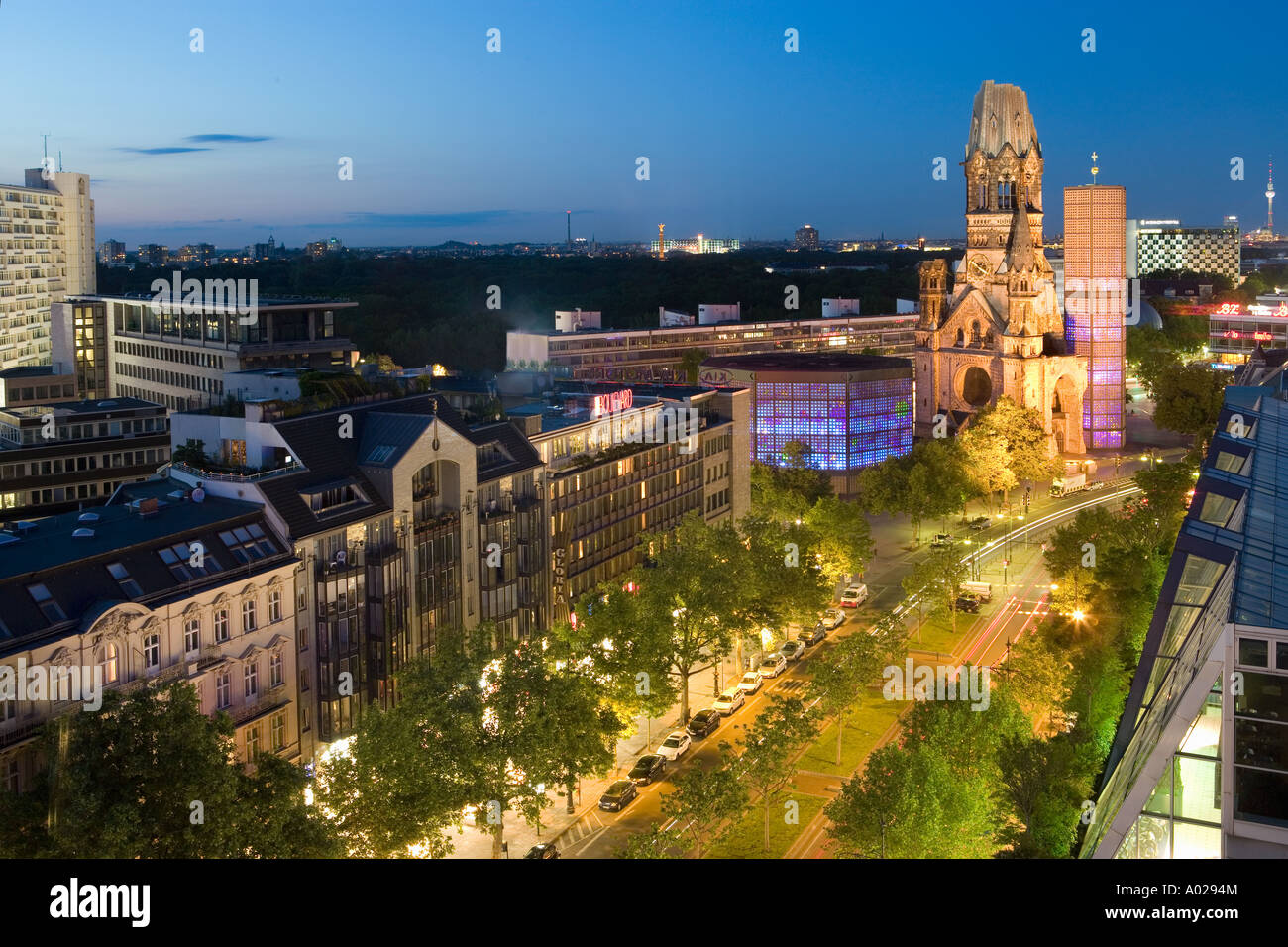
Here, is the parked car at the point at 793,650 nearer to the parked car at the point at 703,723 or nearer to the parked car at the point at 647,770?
the parked car at the point at 703,723

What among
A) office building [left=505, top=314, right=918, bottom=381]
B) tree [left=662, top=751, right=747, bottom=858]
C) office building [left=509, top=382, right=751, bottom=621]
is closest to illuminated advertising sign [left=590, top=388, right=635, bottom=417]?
office building [left=509, top=382, right=751, bottom=621]

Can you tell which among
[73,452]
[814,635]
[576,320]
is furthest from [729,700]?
[576,320]

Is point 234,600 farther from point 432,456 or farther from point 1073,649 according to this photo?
point 1073,649

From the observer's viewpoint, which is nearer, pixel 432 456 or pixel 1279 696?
pixel 1279 696

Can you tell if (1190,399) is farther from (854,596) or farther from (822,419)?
(854,596)

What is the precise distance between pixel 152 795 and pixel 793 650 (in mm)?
35615

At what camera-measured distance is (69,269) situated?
15075 centimetres

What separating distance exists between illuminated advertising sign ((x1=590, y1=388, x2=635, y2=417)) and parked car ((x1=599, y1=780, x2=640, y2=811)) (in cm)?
2155

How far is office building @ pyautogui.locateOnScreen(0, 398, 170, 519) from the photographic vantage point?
225 feet

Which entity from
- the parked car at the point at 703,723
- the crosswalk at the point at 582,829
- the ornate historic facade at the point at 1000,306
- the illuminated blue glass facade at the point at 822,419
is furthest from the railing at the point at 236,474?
the ornate historic facade at the point at 1000,306

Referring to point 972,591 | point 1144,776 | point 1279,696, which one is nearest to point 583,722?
point 1144,776

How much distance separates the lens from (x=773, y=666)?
5706cm
